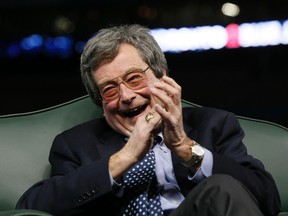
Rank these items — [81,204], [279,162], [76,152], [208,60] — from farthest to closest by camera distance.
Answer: [208,60]
[279,162]
[76,152]
[81,204]

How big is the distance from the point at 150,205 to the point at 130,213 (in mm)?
62

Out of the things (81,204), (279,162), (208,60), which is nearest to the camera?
(81,204)

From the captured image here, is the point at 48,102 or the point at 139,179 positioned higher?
the point at 139,179

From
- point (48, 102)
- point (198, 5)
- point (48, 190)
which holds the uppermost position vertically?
point (198, 5)

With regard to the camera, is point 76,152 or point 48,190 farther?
point 76,152

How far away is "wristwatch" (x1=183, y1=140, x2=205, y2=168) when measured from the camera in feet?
6.13

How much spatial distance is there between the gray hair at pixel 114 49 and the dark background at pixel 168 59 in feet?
4.12

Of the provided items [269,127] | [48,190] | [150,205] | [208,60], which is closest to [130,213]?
[150,205]

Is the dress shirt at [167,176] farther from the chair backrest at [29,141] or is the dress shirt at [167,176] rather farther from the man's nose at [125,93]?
the chair backrest at [29,141]

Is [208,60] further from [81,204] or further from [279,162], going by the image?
[81,204]

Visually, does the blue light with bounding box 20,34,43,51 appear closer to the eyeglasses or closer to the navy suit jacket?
the navy suit jacket

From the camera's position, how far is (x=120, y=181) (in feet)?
6.24

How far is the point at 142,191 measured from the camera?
1.94m

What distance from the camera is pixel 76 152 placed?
2.07m
